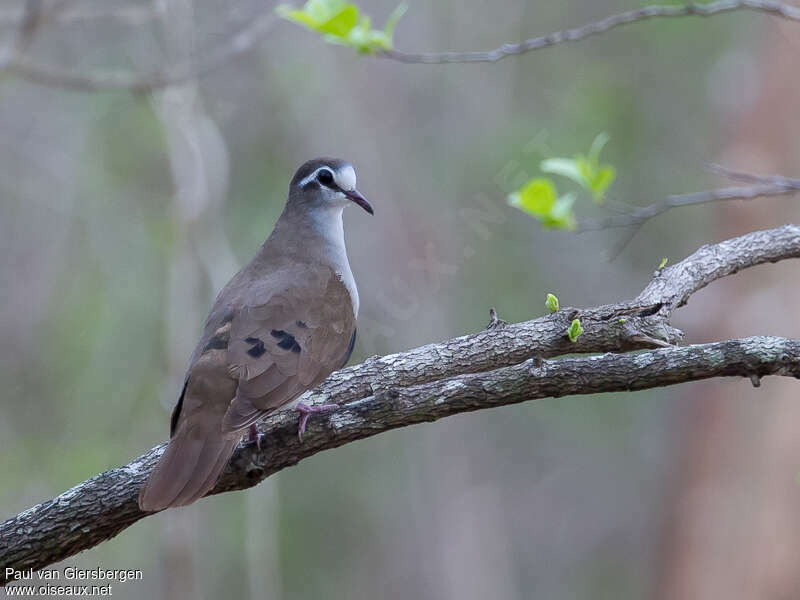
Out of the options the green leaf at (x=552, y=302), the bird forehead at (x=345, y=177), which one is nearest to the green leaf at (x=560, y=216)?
the green leaf at (x=552, y=302)

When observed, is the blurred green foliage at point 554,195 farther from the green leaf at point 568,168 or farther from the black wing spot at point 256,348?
the black wing spot at point 256,348

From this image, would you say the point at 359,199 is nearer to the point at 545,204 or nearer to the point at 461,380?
the point at 545,204

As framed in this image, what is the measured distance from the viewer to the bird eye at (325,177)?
571 centimetres

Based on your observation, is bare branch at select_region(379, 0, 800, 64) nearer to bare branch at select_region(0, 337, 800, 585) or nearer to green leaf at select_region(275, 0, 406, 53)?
green leaf at select_region(275, 0, 406, 53)

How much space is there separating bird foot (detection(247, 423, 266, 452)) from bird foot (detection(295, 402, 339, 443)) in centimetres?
19

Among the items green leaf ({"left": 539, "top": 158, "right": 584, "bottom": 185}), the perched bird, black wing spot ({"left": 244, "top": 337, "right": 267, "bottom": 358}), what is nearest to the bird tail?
the perched bird

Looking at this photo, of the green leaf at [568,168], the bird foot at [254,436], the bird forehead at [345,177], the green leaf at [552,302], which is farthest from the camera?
the bird forehead at [345,177]

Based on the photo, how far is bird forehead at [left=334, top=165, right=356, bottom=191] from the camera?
5684 mm

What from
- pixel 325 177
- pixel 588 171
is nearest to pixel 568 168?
pixel 588 171

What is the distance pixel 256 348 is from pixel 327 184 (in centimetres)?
149

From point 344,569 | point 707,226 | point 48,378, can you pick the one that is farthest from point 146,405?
point 707,226

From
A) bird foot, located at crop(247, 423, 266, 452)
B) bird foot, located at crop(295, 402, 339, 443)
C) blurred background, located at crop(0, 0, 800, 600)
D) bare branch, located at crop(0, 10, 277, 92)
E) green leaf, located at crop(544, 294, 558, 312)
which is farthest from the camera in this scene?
blurred background, located at crop(0, 0, 800, 600)

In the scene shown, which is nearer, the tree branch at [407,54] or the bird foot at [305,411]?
the bird foot at [305,411]

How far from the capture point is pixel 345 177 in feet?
18.7
